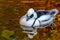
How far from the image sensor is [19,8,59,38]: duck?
105 cm

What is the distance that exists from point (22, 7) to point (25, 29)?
0.25 meters

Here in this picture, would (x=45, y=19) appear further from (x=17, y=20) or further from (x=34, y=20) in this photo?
(x=17, y=20)

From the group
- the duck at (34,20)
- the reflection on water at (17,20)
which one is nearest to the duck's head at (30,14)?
the duck at (34,20)

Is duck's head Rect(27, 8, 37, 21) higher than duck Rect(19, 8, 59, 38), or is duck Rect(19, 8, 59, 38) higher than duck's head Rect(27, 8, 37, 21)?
duck's head Rect(27, 8, 37, 21)

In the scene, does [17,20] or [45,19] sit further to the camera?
[17,20]

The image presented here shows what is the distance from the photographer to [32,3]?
1.33 m

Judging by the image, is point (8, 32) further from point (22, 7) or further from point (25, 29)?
point (22, 7)

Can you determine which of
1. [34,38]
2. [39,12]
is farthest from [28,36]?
[39,12]

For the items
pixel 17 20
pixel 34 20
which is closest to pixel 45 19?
pixel 34 20

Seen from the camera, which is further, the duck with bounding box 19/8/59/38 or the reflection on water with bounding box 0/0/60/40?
the reflection on water with bounding box 0/0/60/40

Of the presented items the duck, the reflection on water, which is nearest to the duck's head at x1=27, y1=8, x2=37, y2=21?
the duck

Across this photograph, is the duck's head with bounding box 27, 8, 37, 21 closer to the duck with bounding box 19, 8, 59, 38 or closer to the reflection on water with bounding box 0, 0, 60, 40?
the duck with bounding box 19, 8, 59, 38

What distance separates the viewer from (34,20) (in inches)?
41.7

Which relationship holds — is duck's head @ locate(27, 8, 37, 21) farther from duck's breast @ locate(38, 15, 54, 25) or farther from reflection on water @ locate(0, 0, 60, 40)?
reflection on water @ locate(0, 0, 60, 40)
